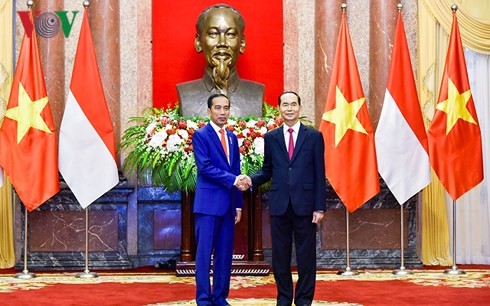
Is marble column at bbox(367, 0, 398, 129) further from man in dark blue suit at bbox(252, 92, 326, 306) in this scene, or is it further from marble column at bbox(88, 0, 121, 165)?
man in dark blue suit at bbox(252, 92, 326, 306)

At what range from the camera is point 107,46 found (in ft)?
34.6

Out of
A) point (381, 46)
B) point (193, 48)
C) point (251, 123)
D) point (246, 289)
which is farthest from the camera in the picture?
point (193, 48)

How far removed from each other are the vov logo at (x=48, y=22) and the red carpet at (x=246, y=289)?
2.73 m

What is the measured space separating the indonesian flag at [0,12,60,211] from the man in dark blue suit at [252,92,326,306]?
10.8 feet

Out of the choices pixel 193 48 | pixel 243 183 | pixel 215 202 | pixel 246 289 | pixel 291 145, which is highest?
pixel 193 48

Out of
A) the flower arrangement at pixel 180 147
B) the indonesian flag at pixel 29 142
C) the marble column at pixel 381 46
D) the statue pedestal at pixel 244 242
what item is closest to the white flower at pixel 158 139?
the flower arrangement at pixel 180 147

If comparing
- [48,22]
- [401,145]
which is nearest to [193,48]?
[48,22]

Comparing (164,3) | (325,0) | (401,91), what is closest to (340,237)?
(401,91)

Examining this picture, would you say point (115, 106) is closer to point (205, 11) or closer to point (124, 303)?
point (205, 11)

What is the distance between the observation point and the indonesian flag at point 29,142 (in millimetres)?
9352

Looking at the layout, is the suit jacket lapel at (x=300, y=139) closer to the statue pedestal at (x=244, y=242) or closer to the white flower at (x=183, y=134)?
the white flower at (x=183, y=134)

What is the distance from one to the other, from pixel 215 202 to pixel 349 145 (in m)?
3.02

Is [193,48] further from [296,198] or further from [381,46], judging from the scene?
[296,198]

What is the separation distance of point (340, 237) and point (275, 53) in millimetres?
2343
